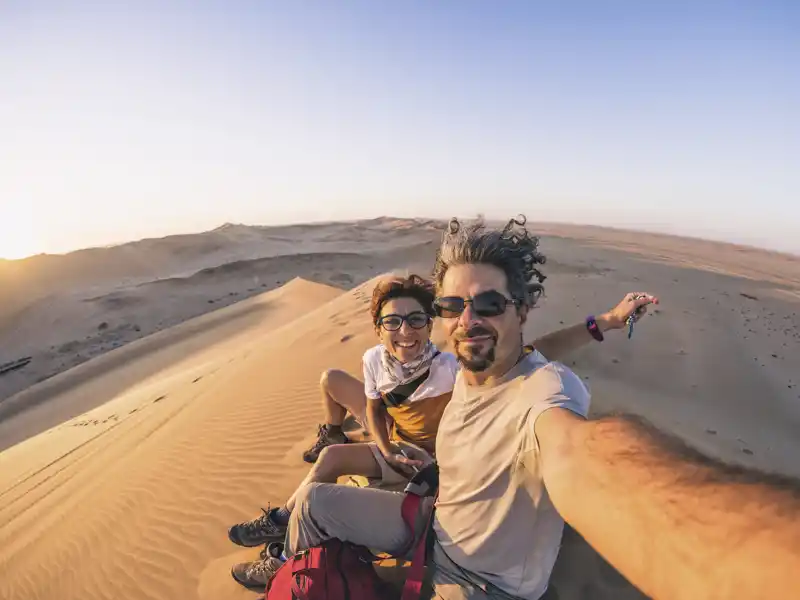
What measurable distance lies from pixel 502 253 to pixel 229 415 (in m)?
4.85

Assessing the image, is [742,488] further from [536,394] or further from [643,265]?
[643,265]

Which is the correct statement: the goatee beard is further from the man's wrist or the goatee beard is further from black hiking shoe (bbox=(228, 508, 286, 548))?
black hiking shoe (bbox=(228, 508, 286, 548))

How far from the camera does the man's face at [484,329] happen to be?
1.92 m

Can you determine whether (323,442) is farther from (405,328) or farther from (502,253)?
(502,253)

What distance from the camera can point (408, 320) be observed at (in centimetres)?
315

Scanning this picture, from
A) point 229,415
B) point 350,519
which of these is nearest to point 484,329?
point 350,519

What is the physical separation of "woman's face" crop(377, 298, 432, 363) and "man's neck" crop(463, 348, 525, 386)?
1.21 metres

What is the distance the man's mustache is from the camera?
1.92 m

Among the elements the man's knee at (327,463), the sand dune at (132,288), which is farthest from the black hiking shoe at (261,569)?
the sand dune at (132,288)

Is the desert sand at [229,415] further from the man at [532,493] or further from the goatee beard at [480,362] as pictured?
the goatee beard at [480,362]

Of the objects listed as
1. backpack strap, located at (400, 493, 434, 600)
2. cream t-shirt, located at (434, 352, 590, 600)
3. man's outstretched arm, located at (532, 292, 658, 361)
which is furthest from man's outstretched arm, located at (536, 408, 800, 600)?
man's outstretched arm, located at (532, 292, 658, 361)

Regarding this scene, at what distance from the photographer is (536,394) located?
1629 millimetres

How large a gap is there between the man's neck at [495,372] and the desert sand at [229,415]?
1.50 m

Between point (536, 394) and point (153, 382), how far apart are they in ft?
34.7
